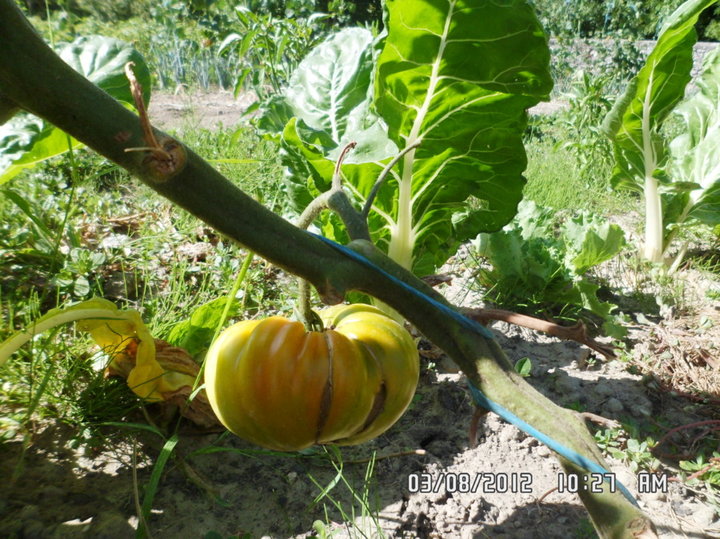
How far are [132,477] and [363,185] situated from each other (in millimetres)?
1299

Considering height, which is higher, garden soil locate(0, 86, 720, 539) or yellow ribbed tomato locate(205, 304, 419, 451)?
yellow ribbed tomato locate(205, 304, 419, 451)

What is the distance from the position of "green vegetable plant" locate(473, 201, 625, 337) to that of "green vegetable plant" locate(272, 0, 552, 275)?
37cm

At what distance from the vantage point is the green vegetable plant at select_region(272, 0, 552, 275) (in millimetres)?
1560

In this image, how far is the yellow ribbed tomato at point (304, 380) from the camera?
0.97 m

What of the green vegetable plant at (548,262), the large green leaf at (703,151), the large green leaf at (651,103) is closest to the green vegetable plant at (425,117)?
the green vegetable plant at (548,262)

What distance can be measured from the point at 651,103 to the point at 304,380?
281 cm

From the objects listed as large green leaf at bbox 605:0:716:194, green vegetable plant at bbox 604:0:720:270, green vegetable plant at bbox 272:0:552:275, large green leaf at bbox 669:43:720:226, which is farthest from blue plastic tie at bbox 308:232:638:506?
large green leaf at bbox 669:43:720:226

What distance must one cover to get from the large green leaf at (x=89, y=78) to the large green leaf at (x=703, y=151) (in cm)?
306

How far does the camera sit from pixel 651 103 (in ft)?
9.32

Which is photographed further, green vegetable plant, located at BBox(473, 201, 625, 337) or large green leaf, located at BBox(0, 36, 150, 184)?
green vegetable plant, located at BBox(473, 201, 625, 337)

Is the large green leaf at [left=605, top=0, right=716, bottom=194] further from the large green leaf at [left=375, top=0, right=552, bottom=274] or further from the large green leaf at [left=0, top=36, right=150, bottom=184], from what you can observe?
the large green leaf at [left=0, top=36, right=150, bottom=184]

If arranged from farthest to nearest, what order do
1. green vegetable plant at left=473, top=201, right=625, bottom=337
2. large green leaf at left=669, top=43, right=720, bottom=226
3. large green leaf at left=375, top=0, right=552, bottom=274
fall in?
large green leaf at left=669, top=43, right=720, bottom=226 → green vegetable plant at left=473, top=201, right=625, bottom=337 → large green leaf at left=375, top=0, right=552, bottom=274

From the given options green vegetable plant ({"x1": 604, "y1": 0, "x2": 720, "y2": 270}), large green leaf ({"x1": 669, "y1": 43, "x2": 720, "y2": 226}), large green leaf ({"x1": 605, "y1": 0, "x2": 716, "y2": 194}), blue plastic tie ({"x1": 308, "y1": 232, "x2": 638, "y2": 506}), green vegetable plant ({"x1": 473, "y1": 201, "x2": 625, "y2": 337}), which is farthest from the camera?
large green leaf ({"x1": 669, "y1": 43, "x2": 720, "y2": 226})

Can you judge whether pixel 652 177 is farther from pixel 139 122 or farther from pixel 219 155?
pixel 139 122
